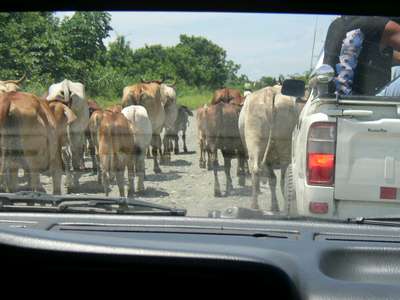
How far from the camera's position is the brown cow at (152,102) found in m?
5.70

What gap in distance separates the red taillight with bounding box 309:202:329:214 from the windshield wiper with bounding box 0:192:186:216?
77 centimetres

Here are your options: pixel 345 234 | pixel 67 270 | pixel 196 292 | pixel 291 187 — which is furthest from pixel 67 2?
pixel 291 187

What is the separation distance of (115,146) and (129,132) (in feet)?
0.66

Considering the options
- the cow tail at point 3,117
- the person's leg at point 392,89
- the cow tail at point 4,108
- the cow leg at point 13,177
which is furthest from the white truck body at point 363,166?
the cow tail at point 4,108

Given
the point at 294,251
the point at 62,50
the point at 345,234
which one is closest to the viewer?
the point at 294,251

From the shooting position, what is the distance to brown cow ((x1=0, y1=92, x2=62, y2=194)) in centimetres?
550

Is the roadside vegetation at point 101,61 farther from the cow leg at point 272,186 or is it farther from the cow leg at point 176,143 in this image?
the cow leg at point 272,186

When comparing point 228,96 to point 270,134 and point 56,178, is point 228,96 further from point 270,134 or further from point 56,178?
point 56,178

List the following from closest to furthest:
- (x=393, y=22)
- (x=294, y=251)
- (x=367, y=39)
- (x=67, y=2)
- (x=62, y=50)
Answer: (x=67, y=2) → (x=294, y=251) → (x=393, y=22) → (x=367, y=39) → (x=62, y=50)

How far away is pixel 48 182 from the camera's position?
5379mm

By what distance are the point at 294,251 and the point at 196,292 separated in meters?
0.67

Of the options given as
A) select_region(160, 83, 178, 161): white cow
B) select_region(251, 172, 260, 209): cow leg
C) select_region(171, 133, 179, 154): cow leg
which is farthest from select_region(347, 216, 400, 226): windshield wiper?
select_region(171, 133, 179, 154): cow leg

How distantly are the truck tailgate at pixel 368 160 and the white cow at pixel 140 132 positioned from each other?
147 centimetres

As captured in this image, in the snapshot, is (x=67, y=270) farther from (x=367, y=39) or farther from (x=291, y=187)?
(x=367, y=39)
